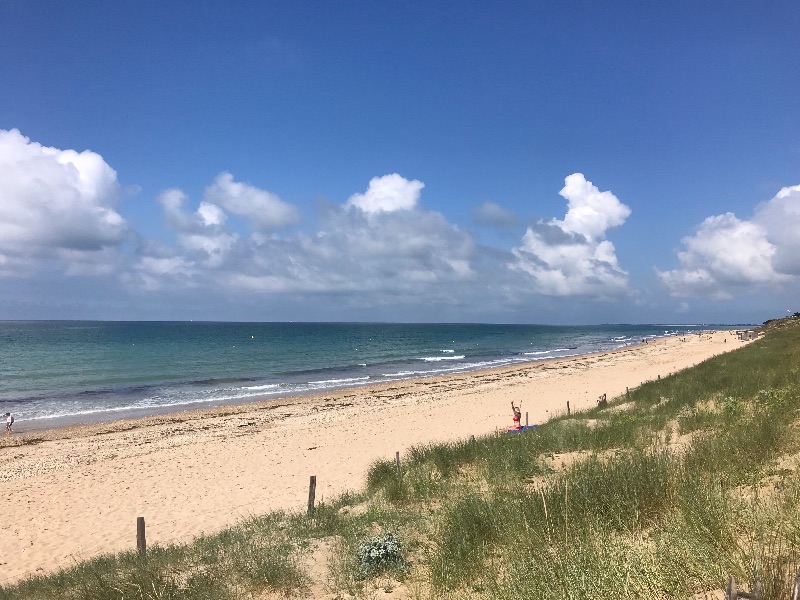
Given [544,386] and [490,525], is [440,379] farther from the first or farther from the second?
[490,525]

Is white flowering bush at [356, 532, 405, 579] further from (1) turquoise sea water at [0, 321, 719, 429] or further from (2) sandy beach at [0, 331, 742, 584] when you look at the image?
(1) turquoise sea water at [0, 321, 719, 429]

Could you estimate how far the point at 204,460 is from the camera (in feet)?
64.9

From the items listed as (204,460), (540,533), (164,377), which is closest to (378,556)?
(540,533)

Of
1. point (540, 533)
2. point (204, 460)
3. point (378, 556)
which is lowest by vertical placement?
point (204, 460)

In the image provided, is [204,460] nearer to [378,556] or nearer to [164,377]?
[378,556]

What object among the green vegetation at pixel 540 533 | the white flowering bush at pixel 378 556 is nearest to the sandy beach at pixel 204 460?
the green vegetation at pixel 540 533

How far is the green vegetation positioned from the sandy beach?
184 inches

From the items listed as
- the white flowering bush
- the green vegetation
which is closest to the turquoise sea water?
the green vegetation

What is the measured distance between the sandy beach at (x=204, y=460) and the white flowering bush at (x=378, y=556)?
6.80m

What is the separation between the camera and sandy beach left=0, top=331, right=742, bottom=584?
13156mm

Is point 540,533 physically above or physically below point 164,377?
above

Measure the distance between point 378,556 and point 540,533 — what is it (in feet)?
7.47

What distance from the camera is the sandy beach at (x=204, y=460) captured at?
13156 millimetres

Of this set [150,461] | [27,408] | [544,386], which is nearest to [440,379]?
[544,386]
